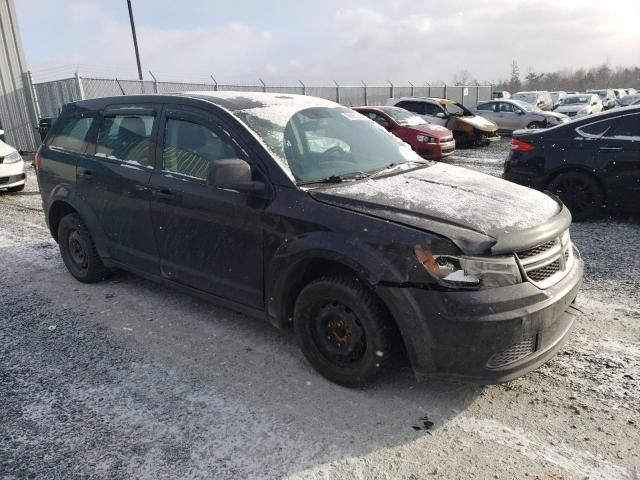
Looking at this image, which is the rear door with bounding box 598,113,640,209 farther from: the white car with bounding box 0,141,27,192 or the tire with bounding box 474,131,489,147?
the white car with bounding box 0,141,27,192

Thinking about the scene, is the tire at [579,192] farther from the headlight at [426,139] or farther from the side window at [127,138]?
the headlight at [426,139]

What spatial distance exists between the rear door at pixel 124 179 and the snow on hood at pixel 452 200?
1.68 metres

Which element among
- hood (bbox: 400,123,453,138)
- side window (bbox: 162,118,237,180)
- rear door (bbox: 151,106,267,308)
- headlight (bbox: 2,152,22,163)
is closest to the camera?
rear door (bbox: 151,106,267,308)

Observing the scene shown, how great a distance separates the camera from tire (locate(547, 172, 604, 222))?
638 cm

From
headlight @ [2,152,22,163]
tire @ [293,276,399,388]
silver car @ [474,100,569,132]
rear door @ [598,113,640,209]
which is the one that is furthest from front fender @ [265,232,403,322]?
silver car @ [474,100,569,132]

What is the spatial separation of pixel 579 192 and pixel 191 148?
5297 mm

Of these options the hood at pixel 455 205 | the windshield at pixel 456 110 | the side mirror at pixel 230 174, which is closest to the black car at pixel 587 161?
the hood at pixel 455 205

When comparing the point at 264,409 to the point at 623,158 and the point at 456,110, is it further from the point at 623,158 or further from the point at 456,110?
the point at 456,110

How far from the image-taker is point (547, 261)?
2.73 meters

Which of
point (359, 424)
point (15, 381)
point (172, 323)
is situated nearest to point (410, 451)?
point (359, 424)

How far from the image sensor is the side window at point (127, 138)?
12.9ft

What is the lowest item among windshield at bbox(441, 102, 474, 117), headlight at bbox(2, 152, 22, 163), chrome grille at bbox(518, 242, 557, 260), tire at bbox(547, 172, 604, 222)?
tire at bbox(547, 172, 604, 222)

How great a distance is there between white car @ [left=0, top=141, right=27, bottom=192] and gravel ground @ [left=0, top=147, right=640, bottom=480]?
257 inches

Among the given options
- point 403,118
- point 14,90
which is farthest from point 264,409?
point 14,90
